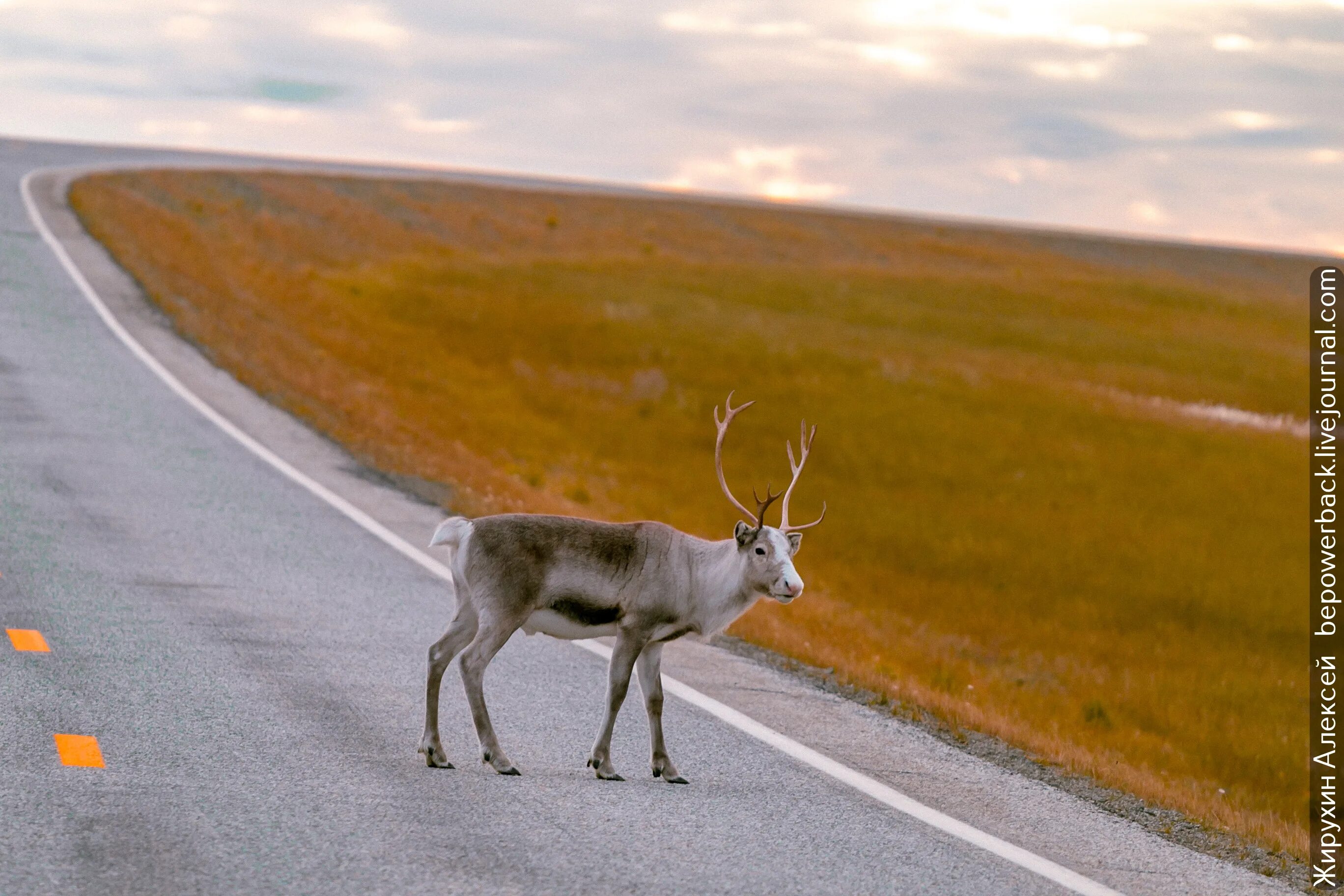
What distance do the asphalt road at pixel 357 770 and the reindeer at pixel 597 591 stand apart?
1.42 ft

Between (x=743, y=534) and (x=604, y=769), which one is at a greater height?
(x=743, y=534)

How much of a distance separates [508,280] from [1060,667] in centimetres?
2780

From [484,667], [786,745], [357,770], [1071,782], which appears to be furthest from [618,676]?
[1071,782]

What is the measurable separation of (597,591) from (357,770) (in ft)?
4.72

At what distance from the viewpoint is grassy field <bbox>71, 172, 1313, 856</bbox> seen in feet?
48.5

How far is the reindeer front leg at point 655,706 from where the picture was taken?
23.5ft

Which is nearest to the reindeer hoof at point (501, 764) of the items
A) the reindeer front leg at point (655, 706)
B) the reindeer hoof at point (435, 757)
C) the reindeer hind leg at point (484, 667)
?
the reindeer hind leg at point (484, 667)

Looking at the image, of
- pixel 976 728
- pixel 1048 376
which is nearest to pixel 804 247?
pixel 1048 376

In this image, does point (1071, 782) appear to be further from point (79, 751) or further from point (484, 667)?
point (79, 751)

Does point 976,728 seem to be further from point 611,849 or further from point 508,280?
point 508,280

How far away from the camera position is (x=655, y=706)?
720 centimetres

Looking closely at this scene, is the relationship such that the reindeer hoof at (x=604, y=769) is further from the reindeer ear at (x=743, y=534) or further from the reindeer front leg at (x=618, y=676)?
the reindeer ear at (x=743, y=534)

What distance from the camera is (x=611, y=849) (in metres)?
6.11

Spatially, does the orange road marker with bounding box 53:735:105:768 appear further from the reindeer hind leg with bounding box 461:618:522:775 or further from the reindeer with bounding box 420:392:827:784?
the reindeer hind leg with bounding box 461:618:522:775
